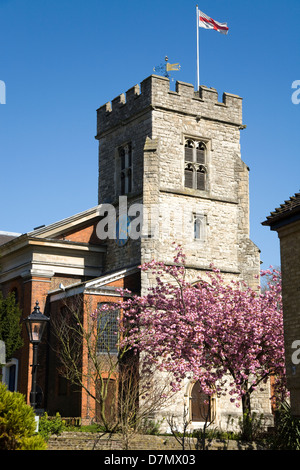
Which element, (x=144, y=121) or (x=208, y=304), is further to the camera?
(x=144, y=121)

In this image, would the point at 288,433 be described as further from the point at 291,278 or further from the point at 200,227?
the point at 200,227

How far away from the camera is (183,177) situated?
124 feet

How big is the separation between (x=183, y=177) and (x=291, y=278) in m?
17.0

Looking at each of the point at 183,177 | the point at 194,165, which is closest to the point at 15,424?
the point at 183,177

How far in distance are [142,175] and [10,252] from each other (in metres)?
8.65

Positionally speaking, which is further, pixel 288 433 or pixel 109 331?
pixel 109 331

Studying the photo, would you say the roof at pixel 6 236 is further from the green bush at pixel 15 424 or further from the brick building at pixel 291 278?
the green bush at pixel 15 424

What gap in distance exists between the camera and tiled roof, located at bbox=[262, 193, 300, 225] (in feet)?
69.5

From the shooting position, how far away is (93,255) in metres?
39.2

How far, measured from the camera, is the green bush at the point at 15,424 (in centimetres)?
1605

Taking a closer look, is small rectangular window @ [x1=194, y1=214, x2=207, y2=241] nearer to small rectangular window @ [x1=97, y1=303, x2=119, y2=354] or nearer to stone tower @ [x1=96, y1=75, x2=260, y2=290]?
stone tower @ [x1=96, y1=75, x2=260, y2=290]

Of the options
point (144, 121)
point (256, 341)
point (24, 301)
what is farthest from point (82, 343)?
point (144, 121)

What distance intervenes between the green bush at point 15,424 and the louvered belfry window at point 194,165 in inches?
910

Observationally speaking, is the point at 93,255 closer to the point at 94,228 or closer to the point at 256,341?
the point at 94,228
